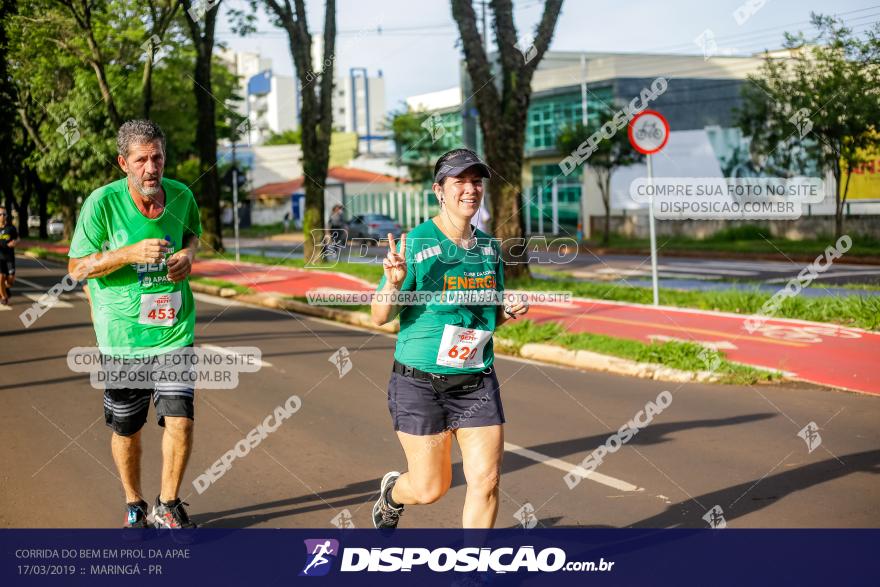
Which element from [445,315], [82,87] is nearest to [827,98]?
[445,315]

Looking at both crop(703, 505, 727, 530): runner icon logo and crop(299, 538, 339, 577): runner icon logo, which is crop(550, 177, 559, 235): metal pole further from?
crop(299, 538, 339, 577): runner icon logo

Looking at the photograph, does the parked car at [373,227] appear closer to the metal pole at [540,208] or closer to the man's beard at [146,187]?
the metal pole at [540,208]

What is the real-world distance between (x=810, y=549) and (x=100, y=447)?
4.87 meters

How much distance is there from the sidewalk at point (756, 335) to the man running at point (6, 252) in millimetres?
9513

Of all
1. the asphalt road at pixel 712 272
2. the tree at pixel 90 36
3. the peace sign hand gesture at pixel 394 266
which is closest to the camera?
the peace sign hand gesture at pixel 394 266

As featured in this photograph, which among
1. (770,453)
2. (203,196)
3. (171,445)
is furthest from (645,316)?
(203,196)

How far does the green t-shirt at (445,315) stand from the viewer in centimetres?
420

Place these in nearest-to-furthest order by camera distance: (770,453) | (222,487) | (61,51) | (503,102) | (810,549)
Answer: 1. (810,549)
2. (222,487)
3. (770,453)
4. (503,102)
5. (61,51)

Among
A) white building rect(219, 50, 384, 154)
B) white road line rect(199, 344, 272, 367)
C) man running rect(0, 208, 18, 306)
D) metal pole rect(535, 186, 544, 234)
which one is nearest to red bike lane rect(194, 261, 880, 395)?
white road line rect(199, 344, 272, 367)

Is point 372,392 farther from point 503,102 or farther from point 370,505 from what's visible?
point 503,102

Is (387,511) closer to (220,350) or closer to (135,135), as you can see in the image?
(135,135)

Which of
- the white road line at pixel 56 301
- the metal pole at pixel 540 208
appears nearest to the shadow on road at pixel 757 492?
the white road line at pixel 56 301

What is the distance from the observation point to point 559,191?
4550cm

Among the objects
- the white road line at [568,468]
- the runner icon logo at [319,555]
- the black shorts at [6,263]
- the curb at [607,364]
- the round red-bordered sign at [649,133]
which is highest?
the round red-bordered sign at [649,133]
